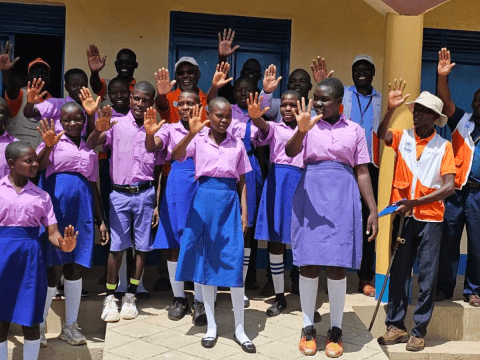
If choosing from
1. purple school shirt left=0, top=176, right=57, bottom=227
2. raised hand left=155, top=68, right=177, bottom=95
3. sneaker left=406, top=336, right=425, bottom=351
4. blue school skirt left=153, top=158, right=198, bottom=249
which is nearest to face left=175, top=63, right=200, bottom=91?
raised hand left=155, top=68, right=177, bottom=95

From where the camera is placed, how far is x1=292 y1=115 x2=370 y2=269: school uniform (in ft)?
18.6

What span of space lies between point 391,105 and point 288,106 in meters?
0.85

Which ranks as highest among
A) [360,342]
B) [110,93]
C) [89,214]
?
[110,93]

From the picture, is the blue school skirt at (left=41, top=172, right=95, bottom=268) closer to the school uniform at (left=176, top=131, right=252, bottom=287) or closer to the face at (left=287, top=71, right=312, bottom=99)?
the school uniform at (left=176, top=131, right=252, bottom=287)

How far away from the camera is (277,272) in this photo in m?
6.60

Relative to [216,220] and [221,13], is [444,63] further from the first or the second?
[221,13]

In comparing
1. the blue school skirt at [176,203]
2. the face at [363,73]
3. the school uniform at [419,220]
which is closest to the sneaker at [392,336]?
the school uniform at [419,220]

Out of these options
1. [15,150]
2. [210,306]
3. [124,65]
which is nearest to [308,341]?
[210,306]

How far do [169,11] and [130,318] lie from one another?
11.4 feet

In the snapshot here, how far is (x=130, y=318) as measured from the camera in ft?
20.7

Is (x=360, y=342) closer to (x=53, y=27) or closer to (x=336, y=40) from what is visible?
(x=336, y=40)

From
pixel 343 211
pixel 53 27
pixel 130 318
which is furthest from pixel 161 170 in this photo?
pixel 53 27

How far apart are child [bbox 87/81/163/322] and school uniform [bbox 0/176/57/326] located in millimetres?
942

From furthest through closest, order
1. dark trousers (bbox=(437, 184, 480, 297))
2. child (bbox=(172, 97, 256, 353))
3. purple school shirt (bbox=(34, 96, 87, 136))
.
→ dark trousers (bbox=(437, 184, 480, 297)) < purple school shirt (bbox=(34, 96, 87, 136)) < child (bbox=(172, 97, 256, 353))
